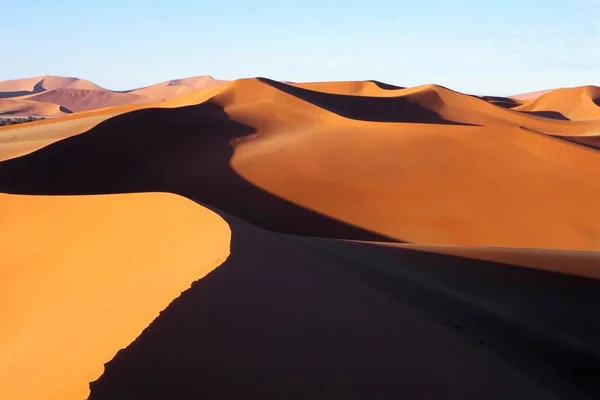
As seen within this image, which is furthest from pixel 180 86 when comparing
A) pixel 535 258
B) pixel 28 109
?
pixel 535 258

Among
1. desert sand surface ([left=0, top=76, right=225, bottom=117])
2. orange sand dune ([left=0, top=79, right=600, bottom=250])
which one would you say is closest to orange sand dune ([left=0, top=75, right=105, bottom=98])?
desert sand surface ([left=0, top=76, right=225, bottom=117])

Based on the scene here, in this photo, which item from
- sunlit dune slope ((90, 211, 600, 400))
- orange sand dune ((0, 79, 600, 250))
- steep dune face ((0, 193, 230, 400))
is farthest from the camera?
orange sand dune ((0, 79, 600, 250))

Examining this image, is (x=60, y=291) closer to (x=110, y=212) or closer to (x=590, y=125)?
(x=110, y=212)

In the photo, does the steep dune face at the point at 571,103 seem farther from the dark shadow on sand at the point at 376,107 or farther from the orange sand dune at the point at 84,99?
the orange sand dune at the point at 84,99

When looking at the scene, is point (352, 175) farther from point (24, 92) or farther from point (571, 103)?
point (24, 92)

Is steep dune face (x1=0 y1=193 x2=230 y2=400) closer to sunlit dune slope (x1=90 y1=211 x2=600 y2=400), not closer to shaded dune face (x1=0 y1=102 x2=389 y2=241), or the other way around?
sunlit dune slope (x1=90 y1=211 x2=600 y2=400)

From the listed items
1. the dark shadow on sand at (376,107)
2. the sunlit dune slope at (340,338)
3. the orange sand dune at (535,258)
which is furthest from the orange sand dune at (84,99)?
the sunlit dune slope at (340,338)
